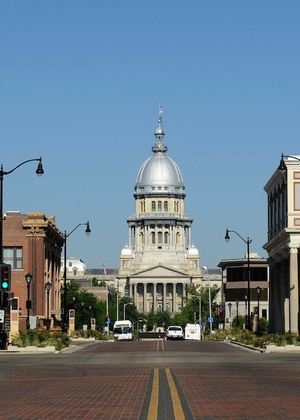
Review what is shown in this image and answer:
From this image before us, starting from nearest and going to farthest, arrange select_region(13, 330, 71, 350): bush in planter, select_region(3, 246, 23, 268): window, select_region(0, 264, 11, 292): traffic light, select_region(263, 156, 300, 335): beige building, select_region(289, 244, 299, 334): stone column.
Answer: select_region(0, 264, 11, 292): traffic light
select_region(13, 330, 71, 350): bush in planter
select_region(289, 244, 299, 334): stone column
select_region(263, 156, 300, 335): beige building
select_region(3, 246, 23, 268): window

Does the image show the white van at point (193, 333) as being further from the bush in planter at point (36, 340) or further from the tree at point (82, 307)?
the bush in planter at point (36, 340)

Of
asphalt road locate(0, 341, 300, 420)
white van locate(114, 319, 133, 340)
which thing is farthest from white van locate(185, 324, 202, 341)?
asphalt road locate(0, 341, 300, 420)

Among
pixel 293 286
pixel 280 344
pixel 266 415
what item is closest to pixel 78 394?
pixel 266 415

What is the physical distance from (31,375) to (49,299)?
261 ft

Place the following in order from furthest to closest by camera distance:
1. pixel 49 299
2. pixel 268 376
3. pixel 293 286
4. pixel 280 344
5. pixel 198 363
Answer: pixel 49 299, pixel 293 286, pixel 280 344, pixel 198 363, pixel 268 376

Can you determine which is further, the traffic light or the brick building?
the brick building

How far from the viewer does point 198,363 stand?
40.5 m

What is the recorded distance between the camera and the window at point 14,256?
103m

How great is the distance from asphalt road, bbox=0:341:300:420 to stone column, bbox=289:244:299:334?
161 ft

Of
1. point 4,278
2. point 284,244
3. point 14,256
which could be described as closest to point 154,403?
point 4,278

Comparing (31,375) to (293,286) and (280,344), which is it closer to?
(280,344)

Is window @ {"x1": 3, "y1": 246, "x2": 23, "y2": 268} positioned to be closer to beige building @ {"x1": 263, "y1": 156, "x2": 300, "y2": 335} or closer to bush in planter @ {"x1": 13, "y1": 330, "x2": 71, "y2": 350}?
beige building @ {"x1": 263, "y1": 156, "x2": 300, "y2": 335}

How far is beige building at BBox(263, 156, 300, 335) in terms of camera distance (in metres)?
86.1

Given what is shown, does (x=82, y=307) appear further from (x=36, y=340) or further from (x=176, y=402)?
(x=176, y=402)
